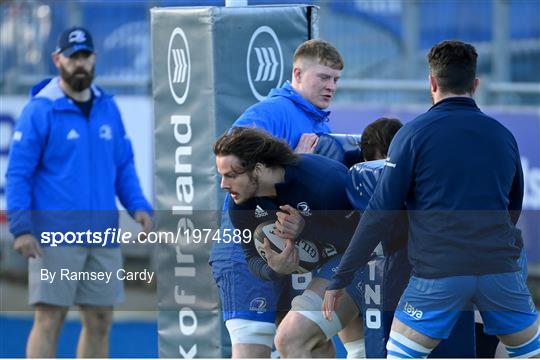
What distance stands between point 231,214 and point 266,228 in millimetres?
182

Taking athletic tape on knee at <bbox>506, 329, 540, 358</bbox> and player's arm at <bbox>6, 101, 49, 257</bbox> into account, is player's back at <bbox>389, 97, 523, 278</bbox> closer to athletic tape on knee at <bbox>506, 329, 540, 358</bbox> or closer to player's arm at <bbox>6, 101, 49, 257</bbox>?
athletic tape on knee at <bbox>506, 329, 540, 358</bbox>

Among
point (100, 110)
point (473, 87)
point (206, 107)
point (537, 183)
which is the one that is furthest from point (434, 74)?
point (537, 183)

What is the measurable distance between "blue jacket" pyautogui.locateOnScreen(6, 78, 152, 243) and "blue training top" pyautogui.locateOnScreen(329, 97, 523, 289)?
3.11 metres

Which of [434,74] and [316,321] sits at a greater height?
[434,74]

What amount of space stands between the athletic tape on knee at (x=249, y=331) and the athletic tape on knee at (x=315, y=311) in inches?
11.4

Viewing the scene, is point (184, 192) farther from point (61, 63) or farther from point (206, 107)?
point (61, 63)

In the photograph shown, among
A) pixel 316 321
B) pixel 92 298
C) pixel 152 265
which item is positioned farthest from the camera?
pixel 152 265

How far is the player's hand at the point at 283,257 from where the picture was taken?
5.81 meters

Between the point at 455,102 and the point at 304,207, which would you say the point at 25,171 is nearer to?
the point at 304,207

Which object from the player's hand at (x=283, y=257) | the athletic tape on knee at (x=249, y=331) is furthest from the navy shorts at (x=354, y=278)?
the athletic tape on knee at (x=249, y=331)

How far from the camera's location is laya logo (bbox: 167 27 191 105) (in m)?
6.90

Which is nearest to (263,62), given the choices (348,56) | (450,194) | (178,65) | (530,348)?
(178,65)

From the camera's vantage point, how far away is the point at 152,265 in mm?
11875

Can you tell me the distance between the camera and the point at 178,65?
22.8 ft
